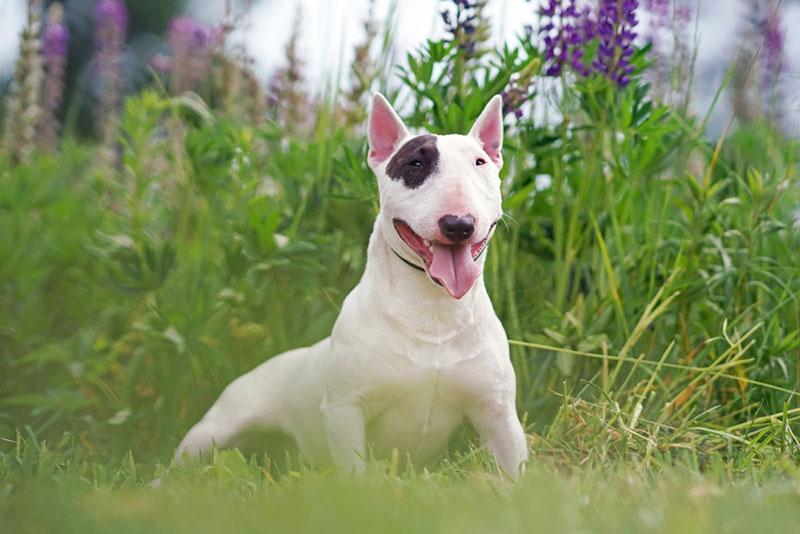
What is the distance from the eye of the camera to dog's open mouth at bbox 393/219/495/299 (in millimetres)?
2859

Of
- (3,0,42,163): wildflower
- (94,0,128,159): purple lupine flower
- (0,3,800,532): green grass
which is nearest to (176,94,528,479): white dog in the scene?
(0,3,800,532): green grass

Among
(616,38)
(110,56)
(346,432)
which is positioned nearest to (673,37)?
(616,38)

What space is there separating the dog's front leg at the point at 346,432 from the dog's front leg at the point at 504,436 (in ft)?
1.13

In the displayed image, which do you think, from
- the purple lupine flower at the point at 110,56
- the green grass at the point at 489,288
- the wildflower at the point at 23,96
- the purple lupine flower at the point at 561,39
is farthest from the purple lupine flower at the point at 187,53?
the purple lupine flower at the point at 561,39

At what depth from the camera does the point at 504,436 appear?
309cm

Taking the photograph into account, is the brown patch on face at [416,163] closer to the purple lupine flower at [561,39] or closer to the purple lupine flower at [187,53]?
the purple lupine flower at [561,39]

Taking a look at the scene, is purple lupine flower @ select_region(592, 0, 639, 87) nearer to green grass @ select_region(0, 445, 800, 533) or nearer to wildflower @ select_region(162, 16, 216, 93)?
green grass @ select_region(0, 445, 800, 533)

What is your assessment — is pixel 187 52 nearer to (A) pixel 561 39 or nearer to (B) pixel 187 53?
(B) pixel 187 53

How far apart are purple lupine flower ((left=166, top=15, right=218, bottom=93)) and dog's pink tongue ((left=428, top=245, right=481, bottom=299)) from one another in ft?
10.2

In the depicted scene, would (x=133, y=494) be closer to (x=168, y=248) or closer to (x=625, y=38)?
(x=168, y=248)

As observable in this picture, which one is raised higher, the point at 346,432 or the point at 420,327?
the point at 420,327

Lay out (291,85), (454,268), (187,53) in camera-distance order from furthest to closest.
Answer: (187,53) → (291,85) → (454,268)

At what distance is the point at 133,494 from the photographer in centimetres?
252

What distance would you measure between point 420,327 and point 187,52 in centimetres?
387
